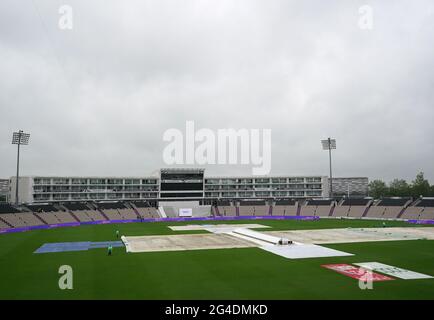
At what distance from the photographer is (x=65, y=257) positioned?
36.7 metres

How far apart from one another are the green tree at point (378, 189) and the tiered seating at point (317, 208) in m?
72.6

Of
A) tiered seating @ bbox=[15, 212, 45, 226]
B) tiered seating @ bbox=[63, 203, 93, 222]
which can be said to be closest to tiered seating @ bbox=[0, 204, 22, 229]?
tiered seating @ bbox=[15, 212, 45, 226]

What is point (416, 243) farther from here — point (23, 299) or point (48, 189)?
point (48, 189)

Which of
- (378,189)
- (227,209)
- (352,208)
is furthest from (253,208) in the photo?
(378,189)

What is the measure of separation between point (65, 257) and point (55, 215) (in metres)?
52.0

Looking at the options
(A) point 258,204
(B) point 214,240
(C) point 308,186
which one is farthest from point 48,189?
(C) point 308,186

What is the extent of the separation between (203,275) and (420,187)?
136788mm

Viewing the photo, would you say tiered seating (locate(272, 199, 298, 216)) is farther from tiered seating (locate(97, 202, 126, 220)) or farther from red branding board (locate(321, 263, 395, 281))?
red branding board (locate(321, 263, 395, 281))

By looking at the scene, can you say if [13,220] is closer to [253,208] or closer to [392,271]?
[253,208]

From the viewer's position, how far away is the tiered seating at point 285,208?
10268 cm

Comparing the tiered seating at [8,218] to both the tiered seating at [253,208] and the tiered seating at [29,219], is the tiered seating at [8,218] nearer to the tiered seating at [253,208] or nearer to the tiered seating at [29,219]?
the tiered seating at [29,219]

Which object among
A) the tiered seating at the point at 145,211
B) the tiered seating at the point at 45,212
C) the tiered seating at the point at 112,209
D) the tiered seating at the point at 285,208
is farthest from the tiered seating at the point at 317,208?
the tiered seating at the point at 45,212

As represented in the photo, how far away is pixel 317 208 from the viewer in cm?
10100
